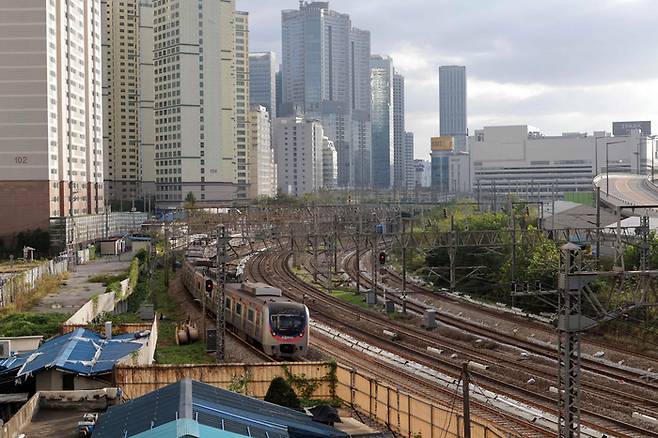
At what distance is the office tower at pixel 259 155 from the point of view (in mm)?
136625

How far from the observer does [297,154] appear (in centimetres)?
16900

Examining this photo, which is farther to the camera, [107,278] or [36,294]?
[107,278]

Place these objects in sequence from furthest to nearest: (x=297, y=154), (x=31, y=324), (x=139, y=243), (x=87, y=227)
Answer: (x=297, y=154) < (x=87, y=227) < (x=139, y=243) < (x=31, y=324)

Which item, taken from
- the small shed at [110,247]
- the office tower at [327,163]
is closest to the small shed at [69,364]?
the small shed at [110,247]

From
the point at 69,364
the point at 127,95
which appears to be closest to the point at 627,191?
the point at 69,364

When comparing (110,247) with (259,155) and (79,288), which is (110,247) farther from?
(259,155)

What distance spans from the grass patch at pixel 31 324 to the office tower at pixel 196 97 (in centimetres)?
7860

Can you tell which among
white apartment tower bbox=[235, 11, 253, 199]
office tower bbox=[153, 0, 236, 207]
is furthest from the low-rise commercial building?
office tower bbox=[153, 0, 236, 207]

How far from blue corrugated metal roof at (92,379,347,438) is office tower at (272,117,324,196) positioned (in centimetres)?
15130

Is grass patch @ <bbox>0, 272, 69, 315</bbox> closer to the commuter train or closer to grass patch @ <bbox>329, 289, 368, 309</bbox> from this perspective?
the commuter train

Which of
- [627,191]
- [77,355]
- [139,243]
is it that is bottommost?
[139,243]

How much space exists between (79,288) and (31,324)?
15.1 meters

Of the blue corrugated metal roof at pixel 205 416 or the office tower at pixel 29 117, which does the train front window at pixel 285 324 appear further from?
the office tower at pixel 29 117

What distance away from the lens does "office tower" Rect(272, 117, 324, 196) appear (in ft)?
548
